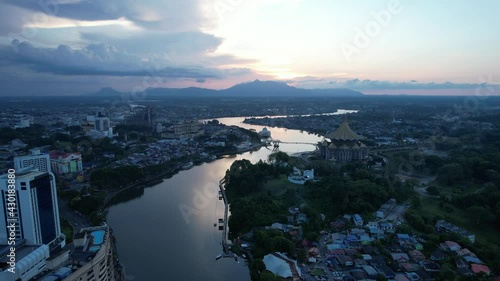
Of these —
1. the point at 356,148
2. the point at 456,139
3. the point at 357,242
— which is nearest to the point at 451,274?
the point at 357,242

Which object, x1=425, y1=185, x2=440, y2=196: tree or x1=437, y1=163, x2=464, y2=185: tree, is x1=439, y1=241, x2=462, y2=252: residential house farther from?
x1=437, y1=163, x2=464, y2=185: tree

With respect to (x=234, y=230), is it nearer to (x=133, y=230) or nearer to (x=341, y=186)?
(x=133, y=230)

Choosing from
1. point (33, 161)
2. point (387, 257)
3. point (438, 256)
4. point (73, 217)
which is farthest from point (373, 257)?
point (33, 161)

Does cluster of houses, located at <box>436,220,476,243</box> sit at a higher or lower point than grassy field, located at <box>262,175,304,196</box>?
lower

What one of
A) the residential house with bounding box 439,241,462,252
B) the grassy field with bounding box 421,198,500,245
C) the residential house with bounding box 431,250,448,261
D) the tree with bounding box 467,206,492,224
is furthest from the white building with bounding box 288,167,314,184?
the residential house with bounding box 431,250,448,261

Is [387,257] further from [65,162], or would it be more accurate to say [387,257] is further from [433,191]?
[65,162]

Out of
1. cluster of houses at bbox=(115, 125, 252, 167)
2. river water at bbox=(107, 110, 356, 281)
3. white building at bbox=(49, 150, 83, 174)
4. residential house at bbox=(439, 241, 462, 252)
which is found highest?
white building at bbox=(49, 150, 83, 174)
